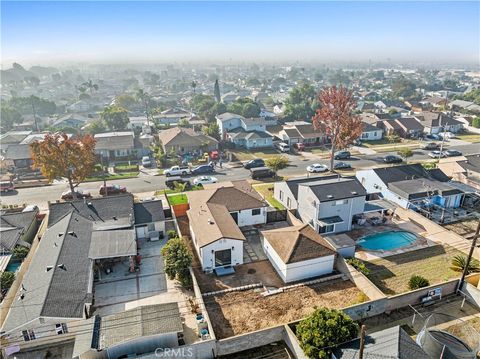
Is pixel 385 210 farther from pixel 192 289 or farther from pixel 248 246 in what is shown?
pixel 192 289

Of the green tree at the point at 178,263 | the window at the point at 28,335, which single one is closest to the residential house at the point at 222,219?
the green tree at the point at 178,263

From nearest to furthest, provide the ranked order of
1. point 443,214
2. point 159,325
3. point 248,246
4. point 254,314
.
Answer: point 159,325 → point 254,314 → point 248,246 → point 443,214

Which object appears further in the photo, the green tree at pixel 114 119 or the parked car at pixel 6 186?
the green tree at pixel 114 119

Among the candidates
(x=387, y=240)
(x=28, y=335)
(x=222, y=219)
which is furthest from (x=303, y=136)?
(x=28, y=335)

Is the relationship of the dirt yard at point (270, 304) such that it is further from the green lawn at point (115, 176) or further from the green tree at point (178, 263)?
the green lawn at point (115, 176)

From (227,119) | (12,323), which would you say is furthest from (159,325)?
(227,119)

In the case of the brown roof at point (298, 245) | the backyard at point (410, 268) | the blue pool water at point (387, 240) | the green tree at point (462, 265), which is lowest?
the backyard at point (410, 268)

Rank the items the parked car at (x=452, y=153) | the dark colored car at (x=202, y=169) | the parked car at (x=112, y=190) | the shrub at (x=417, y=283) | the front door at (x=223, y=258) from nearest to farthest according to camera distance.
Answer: the shrub at (x=417, y=283) < the front door at (x=223, y=258) < the parked car at (x=112, y=190) < the dark colored car at (x=202, y=169) < the parked car at (x=452, y=153)
